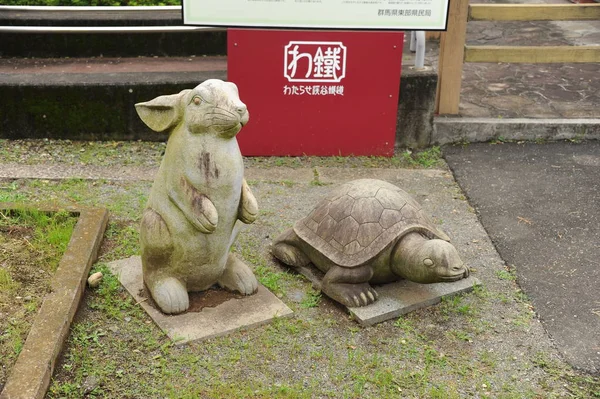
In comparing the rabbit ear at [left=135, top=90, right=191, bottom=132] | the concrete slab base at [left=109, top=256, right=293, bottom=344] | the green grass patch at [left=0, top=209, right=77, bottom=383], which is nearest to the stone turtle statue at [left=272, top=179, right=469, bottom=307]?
the concrete slab base at [left=109, top=256, right=293, bottom=344]

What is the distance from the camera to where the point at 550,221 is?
5.81 m

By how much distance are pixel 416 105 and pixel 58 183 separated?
11.0ft

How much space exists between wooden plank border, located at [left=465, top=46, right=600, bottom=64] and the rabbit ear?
402cm

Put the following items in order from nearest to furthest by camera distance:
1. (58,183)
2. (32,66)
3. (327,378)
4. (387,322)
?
(327,378) < (387,322) < (58,183) < (32,66)

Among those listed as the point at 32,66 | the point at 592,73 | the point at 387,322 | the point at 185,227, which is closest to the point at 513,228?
the point at 387,322

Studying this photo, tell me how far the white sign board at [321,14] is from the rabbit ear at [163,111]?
89.3 inches

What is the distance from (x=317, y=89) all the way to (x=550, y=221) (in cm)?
233

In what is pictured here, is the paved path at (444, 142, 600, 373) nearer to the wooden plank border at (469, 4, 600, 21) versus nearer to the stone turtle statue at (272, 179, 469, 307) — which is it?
the stone turtle statue at (272, 179, 469, 307)

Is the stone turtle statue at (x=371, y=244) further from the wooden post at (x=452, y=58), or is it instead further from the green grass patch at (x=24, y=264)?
the wooden post at (x=452, y=58)

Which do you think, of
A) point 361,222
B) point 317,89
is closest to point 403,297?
point 361,222

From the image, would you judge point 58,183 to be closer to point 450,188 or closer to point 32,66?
point 32,66

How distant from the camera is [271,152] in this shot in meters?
6.90

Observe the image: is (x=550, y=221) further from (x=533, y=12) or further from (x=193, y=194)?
(x=193, y=194)

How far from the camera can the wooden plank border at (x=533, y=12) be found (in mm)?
7383
